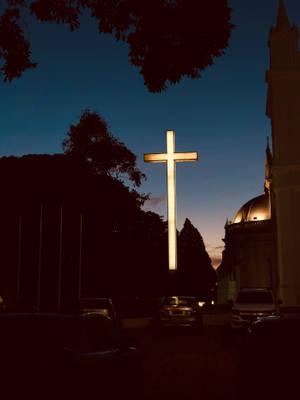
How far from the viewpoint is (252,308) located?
22.6m

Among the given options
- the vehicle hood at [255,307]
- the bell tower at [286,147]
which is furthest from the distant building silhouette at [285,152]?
the vehicle hood at [255,307]

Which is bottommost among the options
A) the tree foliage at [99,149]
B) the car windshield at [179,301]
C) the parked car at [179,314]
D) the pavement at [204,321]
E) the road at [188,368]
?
the road at [188,368]

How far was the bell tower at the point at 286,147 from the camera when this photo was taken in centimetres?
3956

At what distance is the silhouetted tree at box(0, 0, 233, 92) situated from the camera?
26.4 feet

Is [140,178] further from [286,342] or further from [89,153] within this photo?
[286,342]

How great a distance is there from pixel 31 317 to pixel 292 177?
37.6 meters

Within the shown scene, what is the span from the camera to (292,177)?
4134cm

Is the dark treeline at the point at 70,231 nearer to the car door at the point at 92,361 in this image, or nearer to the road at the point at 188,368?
the road at the point at 188,368

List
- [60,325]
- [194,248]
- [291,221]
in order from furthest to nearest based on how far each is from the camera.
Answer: [194,248], [291,221], [60,325]

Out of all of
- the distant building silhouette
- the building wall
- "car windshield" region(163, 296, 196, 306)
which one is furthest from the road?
the building wall

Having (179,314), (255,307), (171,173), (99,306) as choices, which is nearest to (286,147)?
(171,173)

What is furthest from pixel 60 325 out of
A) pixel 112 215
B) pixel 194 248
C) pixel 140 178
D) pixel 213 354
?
pixel 194 248

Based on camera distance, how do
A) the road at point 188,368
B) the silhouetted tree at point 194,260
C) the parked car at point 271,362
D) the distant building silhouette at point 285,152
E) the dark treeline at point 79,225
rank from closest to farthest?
the parked car at point 271,362
the road at point 188,368
the distant building silhouette at point 285,152
the dark treeline at point 79,225
the silhouetted tree at point 194,260

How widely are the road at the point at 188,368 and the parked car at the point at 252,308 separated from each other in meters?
1.24
